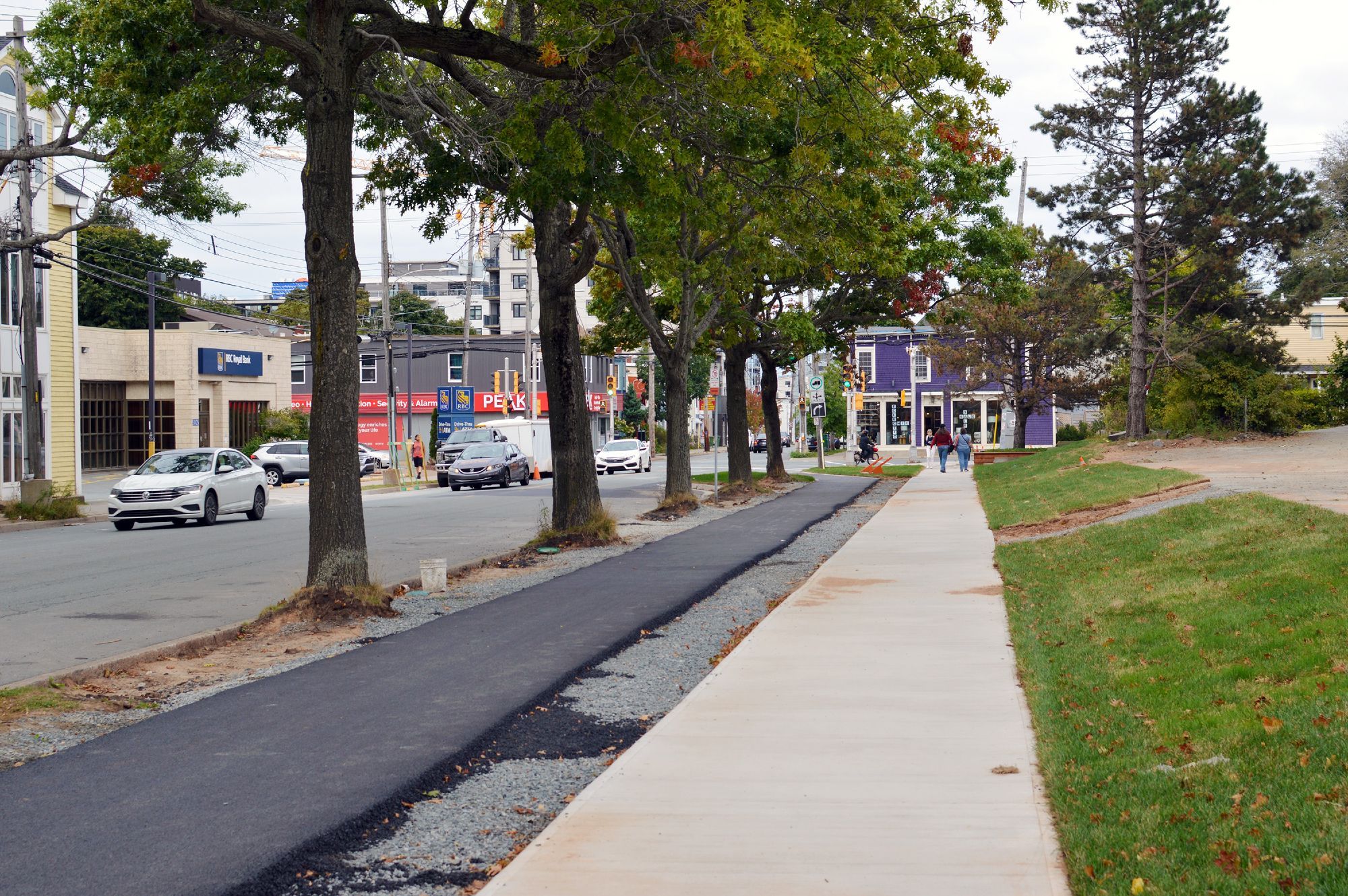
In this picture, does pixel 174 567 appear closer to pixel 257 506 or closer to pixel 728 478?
pixel 257 506

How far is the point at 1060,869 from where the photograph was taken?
195 inches

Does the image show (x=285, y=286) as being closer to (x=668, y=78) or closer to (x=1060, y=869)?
(x=668, y=78)

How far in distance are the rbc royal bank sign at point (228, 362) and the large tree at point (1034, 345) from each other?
31.1 metres

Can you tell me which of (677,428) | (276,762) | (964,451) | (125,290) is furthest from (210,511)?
(125,290)

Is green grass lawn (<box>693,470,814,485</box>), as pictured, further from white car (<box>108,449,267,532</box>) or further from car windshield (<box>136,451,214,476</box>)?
car windshield (<box>136,451,214,476</box>)

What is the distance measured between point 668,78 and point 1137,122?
29.5m

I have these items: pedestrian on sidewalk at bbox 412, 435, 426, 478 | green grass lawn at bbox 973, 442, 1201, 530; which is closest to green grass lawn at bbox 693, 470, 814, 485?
green grass lawn at bbox 973, 442, 1201, 530

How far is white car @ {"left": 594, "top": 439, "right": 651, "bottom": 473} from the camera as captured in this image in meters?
55.4

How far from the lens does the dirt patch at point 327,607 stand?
12.4 meters

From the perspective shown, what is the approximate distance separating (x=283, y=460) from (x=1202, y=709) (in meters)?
47.3

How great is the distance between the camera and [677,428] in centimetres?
2973

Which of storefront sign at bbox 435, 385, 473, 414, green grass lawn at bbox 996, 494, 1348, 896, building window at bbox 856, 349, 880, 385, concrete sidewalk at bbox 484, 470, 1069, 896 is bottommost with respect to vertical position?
concrete sidewalk at bbox 484, 470, 1069, 896

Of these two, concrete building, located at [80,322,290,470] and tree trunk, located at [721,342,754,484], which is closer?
tree trunk, located at [721,342,754,484]

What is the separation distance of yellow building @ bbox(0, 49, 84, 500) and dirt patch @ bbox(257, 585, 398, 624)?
79.9 ft
